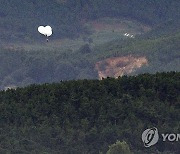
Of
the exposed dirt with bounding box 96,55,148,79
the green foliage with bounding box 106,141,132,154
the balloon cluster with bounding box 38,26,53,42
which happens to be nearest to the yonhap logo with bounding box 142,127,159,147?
the green foliage with bounding box 106,141,132,154

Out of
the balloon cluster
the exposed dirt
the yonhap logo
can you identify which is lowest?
the yonhap logo

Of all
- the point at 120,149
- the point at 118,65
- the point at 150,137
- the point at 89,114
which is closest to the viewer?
the point at 120,149

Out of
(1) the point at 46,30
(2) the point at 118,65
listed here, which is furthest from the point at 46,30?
(2) the point at 118,65

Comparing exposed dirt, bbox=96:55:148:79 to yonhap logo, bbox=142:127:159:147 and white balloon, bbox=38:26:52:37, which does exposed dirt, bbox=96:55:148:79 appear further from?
yonhap logo, bbox=142:127:159:147

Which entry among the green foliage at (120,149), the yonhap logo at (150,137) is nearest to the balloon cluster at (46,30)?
the yonhap logo at (150,137)

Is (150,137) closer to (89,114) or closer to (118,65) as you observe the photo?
(89,114)

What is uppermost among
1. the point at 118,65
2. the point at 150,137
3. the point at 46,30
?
the point at 118,65
